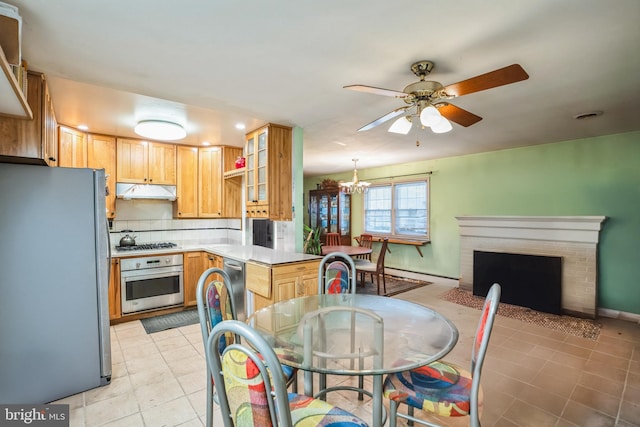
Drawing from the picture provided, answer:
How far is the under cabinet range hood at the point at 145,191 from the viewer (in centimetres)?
384

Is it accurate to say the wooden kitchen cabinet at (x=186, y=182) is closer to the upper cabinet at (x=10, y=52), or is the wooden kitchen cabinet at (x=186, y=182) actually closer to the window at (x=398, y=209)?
the upper cabinet at (x=10, y=52)

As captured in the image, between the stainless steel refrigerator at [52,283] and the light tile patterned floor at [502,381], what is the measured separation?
0.25 metres

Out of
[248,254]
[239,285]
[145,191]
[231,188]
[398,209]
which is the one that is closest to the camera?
[239,285]

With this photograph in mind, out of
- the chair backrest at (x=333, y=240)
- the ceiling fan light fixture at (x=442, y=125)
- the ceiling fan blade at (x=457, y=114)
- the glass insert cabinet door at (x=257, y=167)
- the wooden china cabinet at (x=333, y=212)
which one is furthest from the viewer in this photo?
the wooden china cabinet at (x=333, y=212)

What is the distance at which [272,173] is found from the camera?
3283mm

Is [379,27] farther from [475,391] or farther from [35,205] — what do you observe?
[35,205]

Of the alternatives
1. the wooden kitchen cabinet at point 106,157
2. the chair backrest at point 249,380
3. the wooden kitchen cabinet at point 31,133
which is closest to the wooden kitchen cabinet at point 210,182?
the wooden kitchen cabinet at point 106,157

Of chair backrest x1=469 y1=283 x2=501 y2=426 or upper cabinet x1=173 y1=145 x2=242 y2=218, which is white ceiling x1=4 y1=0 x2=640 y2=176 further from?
chair backrest x1=469 y1=283 x2=501 y2=426

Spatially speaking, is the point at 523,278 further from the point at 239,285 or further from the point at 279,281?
the point at 239,285

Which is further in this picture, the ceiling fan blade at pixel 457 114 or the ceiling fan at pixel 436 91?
the ceiling fan blade at pixel 457 114

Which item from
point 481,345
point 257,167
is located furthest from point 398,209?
point 481,345

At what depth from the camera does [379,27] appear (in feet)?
5.17

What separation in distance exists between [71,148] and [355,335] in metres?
3.87
